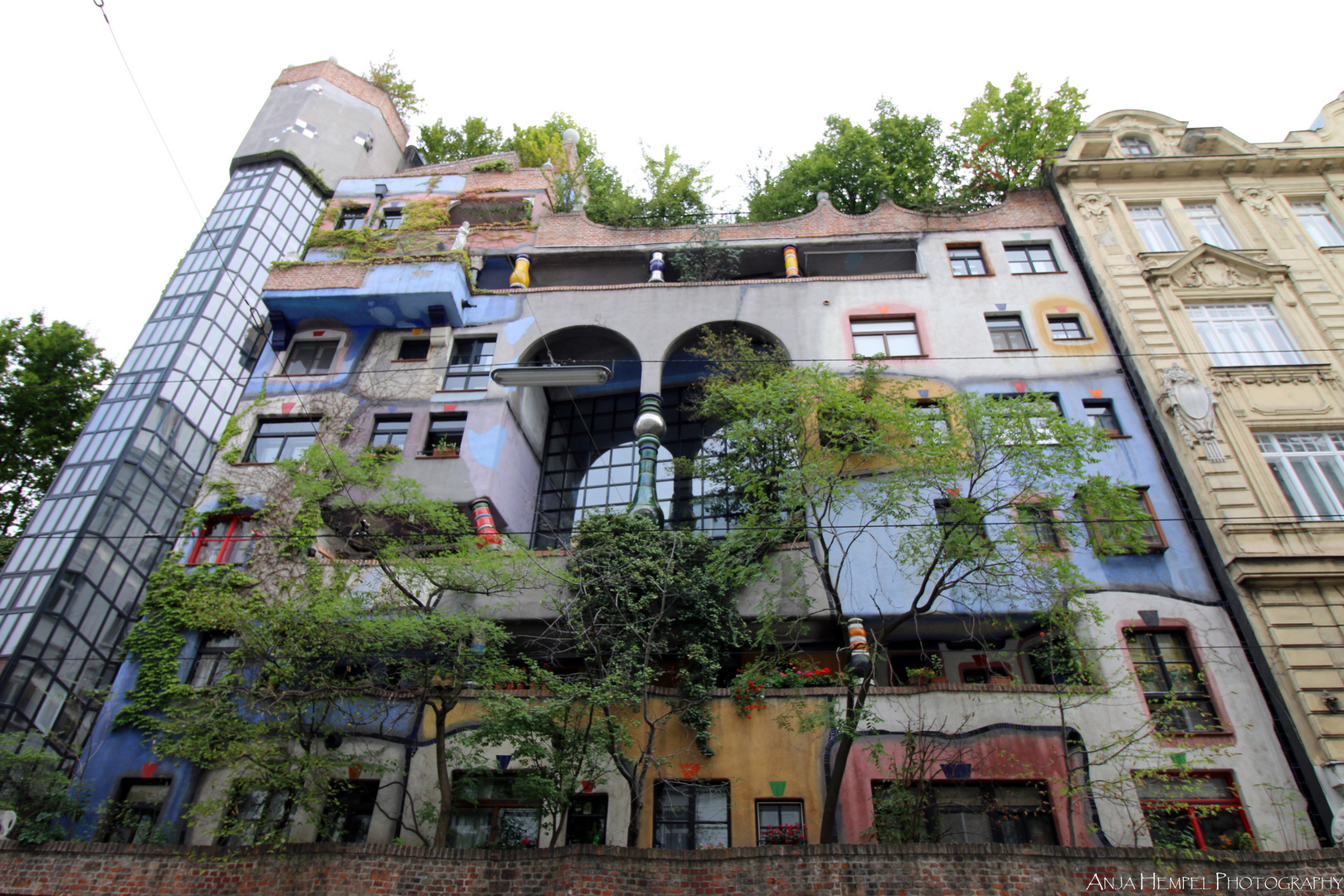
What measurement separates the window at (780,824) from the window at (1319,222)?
21310mm

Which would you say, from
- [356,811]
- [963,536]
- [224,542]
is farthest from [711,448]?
[224,542]

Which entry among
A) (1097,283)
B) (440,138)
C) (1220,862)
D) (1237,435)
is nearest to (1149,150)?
(1097,283)

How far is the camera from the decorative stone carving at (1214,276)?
71.1ft

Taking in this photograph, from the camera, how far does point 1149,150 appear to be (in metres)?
24.9

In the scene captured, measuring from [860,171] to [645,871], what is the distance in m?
24.7

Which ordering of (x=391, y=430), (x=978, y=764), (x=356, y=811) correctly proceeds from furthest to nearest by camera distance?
1. (x=391, y=430)
2. (x=356, y=811)
3. (x=978, y=764)

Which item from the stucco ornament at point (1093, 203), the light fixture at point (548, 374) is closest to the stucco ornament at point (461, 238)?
the light fixture at point (548, 374)

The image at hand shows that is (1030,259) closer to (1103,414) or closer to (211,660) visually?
(1103,414)

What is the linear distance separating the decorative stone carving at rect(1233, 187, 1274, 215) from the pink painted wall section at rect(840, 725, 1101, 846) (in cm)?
1753

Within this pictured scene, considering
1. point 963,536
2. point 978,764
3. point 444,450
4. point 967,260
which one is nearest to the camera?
point 963,536

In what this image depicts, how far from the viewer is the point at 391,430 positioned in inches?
871

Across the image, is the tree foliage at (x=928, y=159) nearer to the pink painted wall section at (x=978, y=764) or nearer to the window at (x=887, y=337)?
the window at (x=887, y=337)

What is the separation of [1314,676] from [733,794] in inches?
438

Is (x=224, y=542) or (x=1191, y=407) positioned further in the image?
(x=224, y=542)
